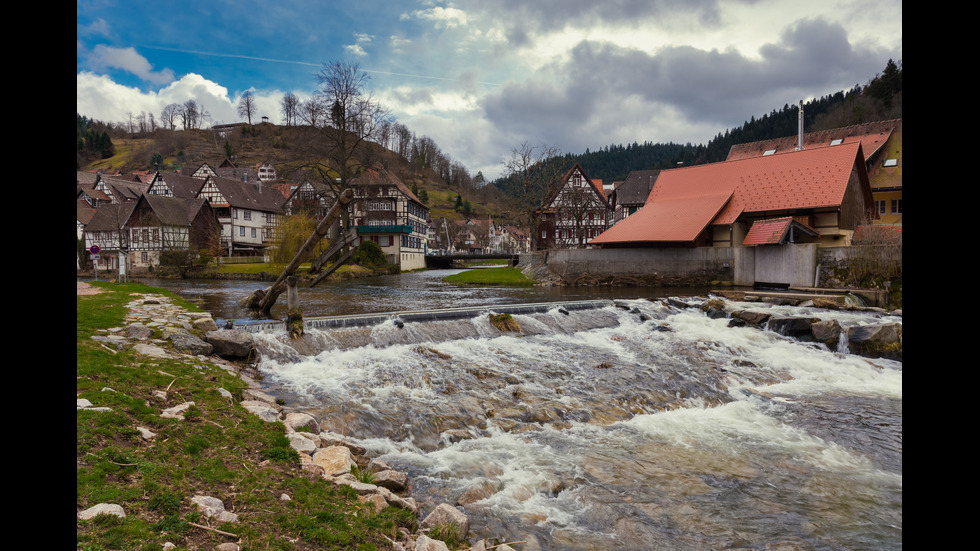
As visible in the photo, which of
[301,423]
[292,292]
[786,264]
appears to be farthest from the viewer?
[786,264]

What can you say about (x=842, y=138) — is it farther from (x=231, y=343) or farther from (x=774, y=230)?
(x=231, y=343)

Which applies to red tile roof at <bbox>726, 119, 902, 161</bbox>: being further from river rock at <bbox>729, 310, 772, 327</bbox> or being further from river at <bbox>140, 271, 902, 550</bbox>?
river at <bbox>140, 271, 902, 550</bbox>

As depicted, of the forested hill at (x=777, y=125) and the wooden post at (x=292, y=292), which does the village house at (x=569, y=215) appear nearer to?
the forested hill at (x=777, y=125)

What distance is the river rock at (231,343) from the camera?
10.2 meters

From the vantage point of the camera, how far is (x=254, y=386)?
27.8ft

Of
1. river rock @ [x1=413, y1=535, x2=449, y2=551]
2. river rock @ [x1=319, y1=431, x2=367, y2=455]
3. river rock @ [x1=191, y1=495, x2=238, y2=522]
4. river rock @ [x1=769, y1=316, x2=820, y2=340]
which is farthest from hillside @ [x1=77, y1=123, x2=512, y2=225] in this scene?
river rock @ [x1=413, y1=535, x2=449, y2=551]

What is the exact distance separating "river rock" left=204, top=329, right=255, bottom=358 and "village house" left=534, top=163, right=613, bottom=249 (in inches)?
1659

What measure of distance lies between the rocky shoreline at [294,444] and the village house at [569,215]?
4253cm

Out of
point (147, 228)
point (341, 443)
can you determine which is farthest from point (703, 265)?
point (147, 228)

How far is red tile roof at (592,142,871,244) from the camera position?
91.5 feet

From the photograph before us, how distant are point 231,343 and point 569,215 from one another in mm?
43788

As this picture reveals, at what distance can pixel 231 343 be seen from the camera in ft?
33.5

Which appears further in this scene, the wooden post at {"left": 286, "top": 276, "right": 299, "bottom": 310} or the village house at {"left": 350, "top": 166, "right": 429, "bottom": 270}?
the village house at {"left": 350, "top": 166, "right": 429, "bottom": 270}
